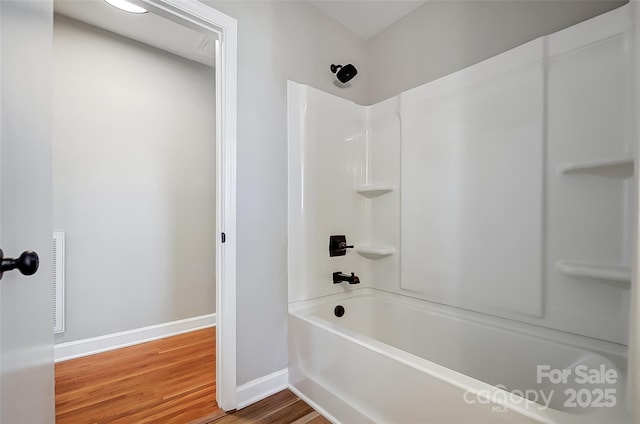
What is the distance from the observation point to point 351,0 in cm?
194

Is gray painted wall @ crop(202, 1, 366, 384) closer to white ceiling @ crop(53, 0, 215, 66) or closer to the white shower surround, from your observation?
the white shower surround

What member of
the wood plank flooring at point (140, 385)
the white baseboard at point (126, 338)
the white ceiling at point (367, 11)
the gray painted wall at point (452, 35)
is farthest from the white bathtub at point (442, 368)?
the white ceiling at point (367, 11)

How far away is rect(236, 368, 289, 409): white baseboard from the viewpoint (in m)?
1.58

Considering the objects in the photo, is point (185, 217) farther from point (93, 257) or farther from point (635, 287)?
point (635, 287)

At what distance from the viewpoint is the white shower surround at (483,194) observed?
120 cm

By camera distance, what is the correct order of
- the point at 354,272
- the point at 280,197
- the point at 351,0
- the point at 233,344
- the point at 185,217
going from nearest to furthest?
the point at 233,344 → the point at 280,197 → the point at 351,0 → the point at 354,272 → the point at 185,217

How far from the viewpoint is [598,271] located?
1.19m

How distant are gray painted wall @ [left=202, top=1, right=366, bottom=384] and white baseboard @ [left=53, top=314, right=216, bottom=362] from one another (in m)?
1.27

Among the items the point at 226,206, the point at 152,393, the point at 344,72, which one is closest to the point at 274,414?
the point at 152,393

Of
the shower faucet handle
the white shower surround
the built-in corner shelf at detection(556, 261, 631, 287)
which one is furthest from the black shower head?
the built-in corner shelf at detection(556, 261, 631, 287)

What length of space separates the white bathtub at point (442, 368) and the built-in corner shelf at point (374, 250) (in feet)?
1.01

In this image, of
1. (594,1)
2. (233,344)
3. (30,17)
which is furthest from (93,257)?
(594,1)

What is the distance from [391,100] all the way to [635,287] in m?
1.73

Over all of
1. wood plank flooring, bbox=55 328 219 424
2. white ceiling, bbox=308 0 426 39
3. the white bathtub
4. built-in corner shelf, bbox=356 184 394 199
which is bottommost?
wood plank flooring, bbox=55 328 219 424
